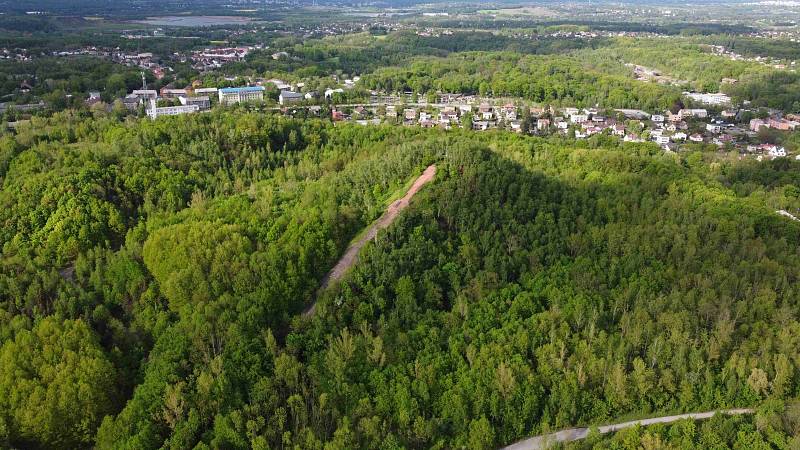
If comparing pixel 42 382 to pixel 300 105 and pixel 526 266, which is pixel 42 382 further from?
pixel 300 105

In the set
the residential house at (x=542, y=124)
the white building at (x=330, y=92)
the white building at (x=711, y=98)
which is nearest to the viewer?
the residential house at (x=542, y=124)

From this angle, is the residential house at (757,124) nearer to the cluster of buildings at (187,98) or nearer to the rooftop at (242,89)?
the cluster of buildings at (187,98)

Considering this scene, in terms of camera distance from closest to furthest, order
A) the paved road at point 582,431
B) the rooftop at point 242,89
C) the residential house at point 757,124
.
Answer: the paved road at point 582,431, the residential house at point 757,124, the rooftop at point 242,89

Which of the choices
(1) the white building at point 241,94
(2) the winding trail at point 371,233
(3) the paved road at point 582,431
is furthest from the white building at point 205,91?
(3) the paved road at point 582,431

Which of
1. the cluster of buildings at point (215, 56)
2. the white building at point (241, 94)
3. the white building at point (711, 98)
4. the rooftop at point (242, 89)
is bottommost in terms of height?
the white building at point (711, 98)

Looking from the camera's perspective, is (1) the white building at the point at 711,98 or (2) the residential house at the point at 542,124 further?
(1) the white building at the point at 711,98

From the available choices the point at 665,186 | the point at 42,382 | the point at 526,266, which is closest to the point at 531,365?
the point at 526,266
